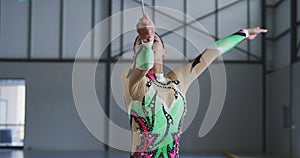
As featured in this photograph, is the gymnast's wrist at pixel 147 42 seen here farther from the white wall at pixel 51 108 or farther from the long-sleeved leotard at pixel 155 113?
the white wall at pixel 51 108

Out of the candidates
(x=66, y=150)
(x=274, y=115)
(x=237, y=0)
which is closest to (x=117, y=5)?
(x=237, y=0)

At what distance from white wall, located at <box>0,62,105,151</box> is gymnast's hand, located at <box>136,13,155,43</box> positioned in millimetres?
13899

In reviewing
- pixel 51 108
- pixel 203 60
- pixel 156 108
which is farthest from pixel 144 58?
pixel 51 108

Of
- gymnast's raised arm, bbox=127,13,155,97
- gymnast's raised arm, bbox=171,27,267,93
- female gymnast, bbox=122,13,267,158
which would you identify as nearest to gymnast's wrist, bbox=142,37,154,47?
gymnast's raised arm, bbox=127,13,155,97

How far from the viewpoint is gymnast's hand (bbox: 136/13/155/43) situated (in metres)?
1.06

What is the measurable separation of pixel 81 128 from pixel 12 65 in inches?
122

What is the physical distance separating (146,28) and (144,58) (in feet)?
0.30

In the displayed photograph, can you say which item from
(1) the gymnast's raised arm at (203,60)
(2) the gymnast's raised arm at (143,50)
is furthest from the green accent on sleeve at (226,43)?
(2) the gymnast's raised arm at (143,50)

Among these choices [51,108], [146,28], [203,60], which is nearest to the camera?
[146,28]

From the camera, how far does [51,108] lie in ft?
49.7

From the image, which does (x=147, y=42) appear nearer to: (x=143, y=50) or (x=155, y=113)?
(x=143, y=50)

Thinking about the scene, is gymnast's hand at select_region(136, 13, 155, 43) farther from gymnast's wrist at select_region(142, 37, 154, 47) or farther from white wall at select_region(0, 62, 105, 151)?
white wall at select_region(0, 62, 105, 151)

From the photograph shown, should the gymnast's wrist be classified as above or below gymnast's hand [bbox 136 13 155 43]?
below

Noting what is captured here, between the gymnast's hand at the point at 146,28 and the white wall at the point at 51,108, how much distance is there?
1390 cm
